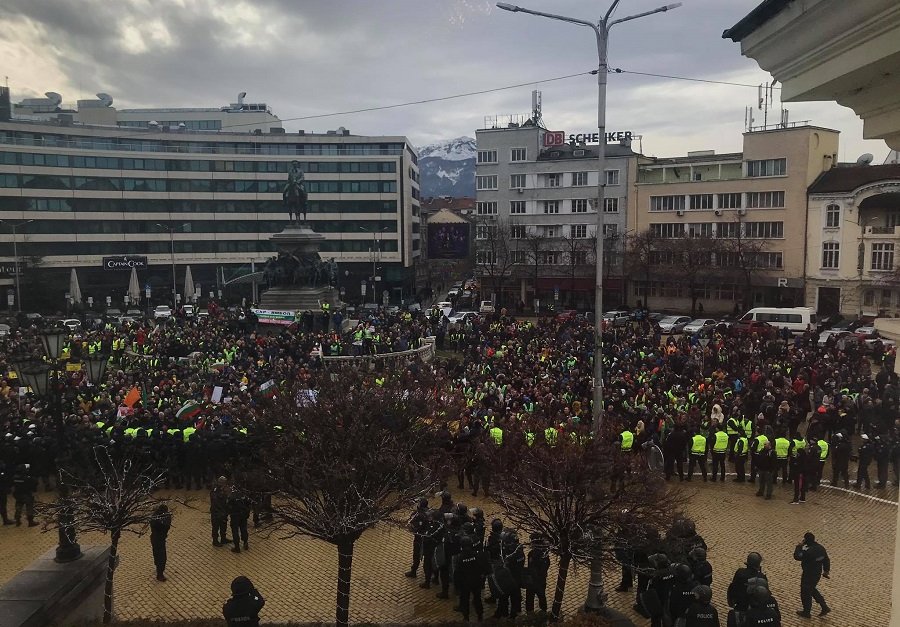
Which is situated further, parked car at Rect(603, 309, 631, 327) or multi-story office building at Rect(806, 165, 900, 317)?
multi-story office building at Rect(806, 165, 900, 317)

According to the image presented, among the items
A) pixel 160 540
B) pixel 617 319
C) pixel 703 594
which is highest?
pixel 617 319

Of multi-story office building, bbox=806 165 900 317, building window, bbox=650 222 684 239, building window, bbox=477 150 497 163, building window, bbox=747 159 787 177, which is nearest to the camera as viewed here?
multi-story office building, bbox=806 165 900 317

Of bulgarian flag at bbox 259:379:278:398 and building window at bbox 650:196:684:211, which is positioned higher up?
building window at bbox 650:196:684:211

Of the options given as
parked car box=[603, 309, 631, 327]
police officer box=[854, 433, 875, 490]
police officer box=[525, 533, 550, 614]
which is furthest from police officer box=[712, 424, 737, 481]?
parked car box=[603, 309, 631, 327]

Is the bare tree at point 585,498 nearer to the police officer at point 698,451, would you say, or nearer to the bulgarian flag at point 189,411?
the police officer at point 698,451

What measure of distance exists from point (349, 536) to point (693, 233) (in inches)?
2139

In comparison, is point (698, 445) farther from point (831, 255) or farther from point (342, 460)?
point (831, 255)

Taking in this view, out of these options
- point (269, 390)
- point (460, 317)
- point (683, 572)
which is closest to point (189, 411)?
point (269, 390)

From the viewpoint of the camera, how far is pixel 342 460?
29.1ft

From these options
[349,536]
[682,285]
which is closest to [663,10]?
[349,536]

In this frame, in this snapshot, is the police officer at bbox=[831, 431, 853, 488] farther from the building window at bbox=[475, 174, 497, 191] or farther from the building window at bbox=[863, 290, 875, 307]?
the building window at bbox=[475, 174, 497, 191]

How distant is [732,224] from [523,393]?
41394 mm

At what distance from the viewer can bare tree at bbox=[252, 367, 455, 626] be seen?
863 centimetres

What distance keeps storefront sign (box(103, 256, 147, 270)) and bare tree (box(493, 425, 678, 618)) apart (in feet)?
218
